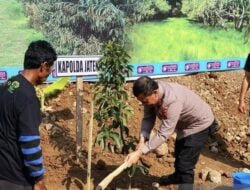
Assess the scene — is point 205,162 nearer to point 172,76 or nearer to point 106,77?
point 106,77

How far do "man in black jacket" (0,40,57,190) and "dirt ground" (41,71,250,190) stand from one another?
1.81 m

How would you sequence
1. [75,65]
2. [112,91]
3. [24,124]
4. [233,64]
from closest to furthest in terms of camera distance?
[24,124], [112,91], [75,65], [233,64]

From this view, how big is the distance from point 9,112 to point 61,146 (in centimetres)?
332

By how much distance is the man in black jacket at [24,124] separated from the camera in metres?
3.17

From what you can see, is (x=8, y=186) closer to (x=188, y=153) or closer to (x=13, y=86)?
(x=13, y=86)

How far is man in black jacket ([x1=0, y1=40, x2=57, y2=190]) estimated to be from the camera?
10.4 feet

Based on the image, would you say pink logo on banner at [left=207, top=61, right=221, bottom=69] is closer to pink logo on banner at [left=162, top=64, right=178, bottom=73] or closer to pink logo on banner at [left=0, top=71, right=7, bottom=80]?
pink logo on banner at [left=162, top=64, right=178, bottom=73]

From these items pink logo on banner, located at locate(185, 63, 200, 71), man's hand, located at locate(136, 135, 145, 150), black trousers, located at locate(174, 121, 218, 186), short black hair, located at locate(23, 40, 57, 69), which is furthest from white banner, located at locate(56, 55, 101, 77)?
pink logo on banner, located at locate(185, 63, 200, 71)

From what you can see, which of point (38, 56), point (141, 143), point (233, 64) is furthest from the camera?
point (233, 64)

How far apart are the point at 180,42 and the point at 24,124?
22.1 ft

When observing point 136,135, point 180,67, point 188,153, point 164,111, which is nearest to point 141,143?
point 164,111

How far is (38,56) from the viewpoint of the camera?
129 inches

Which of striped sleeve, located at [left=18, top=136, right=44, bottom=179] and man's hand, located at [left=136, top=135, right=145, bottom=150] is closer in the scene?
striped sleeve, located at [left=18, top=136, right=44, bottom=179]

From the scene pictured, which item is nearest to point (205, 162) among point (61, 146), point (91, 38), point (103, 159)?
point (103, 159)
